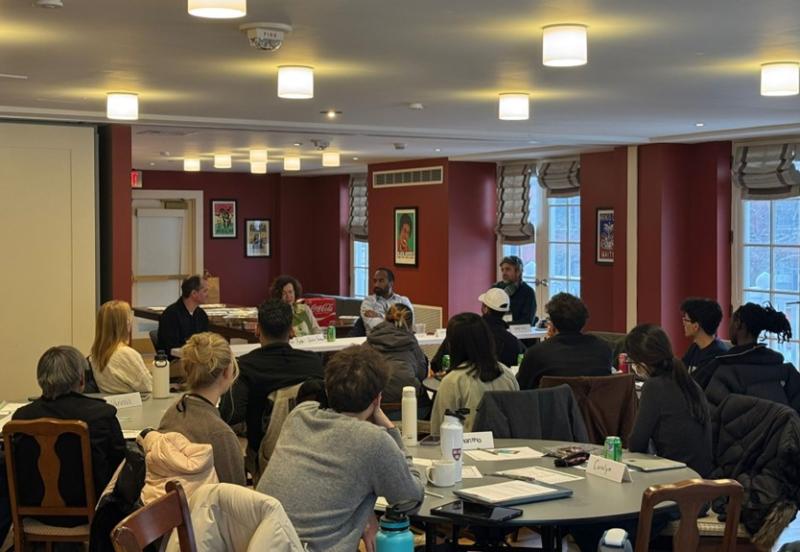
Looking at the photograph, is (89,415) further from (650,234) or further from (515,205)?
(515,205)

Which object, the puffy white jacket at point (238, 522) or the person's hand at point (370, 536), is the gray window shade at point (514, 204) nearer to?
the person's hand at point (370, 536)

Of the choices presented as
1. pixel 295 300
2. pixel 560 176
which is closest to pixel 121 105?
pixel 295 300

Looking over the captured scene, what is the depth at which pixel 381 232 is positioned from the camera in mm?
13930

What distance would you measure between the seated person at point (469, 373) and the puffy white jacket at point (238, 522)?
6.55ft

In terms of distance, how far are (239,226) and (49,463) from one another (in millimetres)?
12817

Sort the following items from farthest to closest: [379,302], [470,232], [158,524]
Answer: [470,232], [379,302], [158,524]

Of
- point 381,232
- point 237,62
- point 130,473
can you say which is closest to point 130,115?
point 237,62

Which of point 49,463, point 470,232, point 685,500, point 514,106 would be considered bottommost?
point 49,463

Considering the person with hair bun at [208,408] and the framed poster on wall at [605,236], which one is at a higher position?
the framed poster on wall at [605,236]

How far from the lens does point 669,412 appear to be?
4129 mm

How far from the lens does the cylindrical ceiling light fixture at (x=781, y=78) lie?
5.25 metres

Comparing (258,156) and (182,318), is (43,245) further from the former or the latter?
(258,156)

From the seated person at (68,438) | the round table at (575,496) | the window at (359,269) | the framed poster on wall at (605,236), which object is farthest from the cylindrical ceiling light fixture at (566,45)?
the window at (359,269)

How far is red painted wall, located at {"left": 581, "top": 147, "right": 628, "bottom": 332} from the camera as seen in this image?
10289 millimetres
